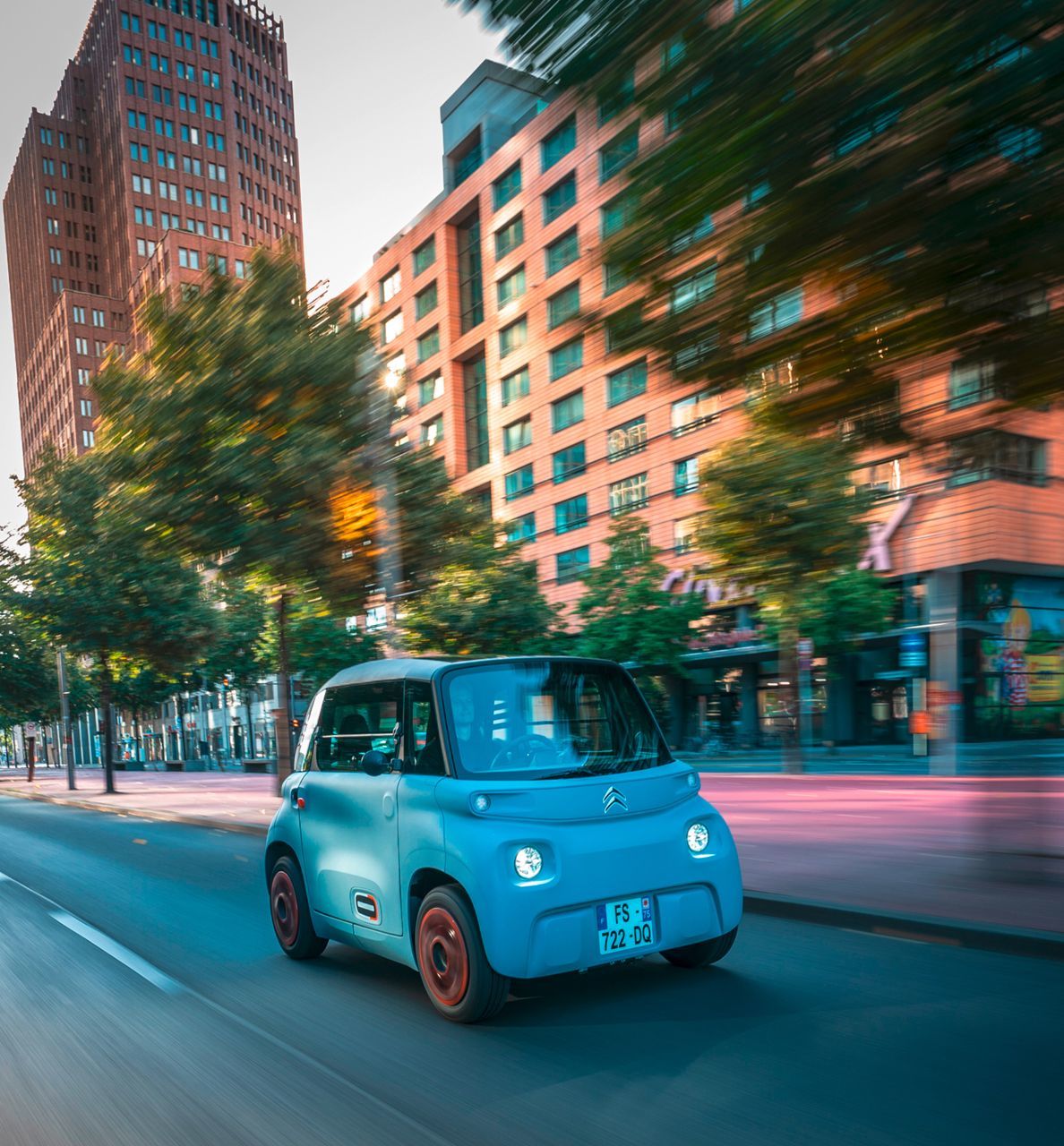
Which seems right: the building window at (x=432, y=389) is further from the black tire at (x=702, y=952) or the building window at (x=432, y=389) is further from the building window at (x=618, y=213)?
the black tire at (x=702, y=952)

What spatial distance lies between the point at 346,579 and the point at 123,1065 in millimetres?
11740

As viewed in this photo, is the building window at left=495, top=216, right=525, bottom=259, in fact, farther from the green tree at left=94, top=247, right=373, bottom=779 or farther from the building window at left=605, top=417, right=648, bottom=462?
the green tree at left=94, top=247, right=373, bottom=779

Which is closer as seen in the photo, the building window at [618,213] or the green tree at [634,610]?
the building window at [618,213]

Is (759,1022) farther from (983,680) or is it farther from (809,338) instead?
(983,680)

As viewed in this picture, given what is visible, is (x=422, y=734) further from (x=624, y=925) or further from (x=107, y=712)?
(x=107, y=712)

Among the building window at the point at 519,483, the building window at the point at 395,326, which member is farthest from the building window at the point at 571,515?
the building window at the point at 395,326

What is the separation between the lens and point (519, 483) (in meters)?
46.0

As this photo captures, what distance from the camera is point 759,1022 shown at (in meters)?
4.57

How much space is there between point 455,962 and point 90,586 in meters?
23.6

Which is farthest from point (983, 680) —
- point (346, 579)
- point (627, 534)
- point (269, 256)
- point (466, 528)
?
point (269, 256)

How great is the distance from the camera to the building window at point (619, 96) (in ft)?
15.1

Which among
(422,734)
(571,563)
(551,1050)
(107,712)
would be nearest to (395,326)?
(571,563)

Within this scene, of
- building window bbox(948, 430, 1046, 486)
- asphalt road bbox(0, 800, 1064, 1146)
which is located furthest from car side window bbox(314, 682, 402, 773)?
building window bbox(948, 430, 1046, 486)

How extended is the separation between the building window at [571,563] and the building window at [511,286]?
35.1 ft
